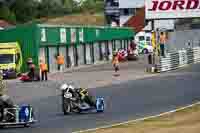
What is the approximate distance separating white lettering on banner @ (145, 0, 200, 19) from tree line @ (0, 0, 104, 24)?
64903 mm

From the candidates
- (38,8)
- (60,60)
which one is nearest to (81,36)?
(60,60)

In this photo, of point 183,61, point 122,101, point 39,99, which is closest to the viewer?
point 122,101

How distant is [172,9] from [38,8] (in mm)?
89723

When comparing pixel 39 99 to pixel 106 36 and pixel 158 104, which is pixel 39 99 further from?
pixel 106 36

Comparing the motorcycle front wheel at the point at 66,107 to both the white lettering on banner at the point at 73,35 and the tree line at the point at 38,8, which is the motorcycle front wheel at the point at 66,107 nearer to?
the white lettering on banner at the point at 73,35

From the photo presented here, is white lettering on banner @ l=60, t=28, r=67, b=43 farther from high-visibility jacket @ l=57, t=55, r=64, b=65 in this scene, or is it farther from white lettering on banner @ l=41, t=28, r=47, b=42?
high-visibility jacket @ l=57, t=55, r=64, b=65

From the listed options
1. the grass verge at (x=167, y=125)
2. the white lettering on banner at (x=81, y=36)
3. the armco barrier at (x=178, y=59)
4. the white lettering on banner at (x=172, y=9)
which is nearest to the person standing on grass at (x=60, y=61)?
the white lettering on banner at (x=81, y=36)

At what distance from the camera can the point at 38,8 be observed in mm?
137375

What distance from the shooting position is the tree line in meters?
120

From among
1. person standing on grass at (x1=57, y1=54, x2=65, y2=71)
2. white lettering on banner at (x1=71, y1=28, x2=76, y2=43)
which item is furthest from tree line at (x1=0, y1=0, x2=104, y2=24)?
person standing on grass at (x1=57, y1=54, x2=65, y2=71)

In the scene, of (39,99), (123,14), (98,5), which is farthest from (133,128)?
(98,5)

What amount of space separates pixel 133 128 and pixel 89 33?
53.1 meters

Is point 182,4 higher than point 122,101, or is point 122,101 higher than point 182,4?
point 182,4

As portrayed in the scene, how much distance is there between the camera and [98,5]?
172125 millimetres
